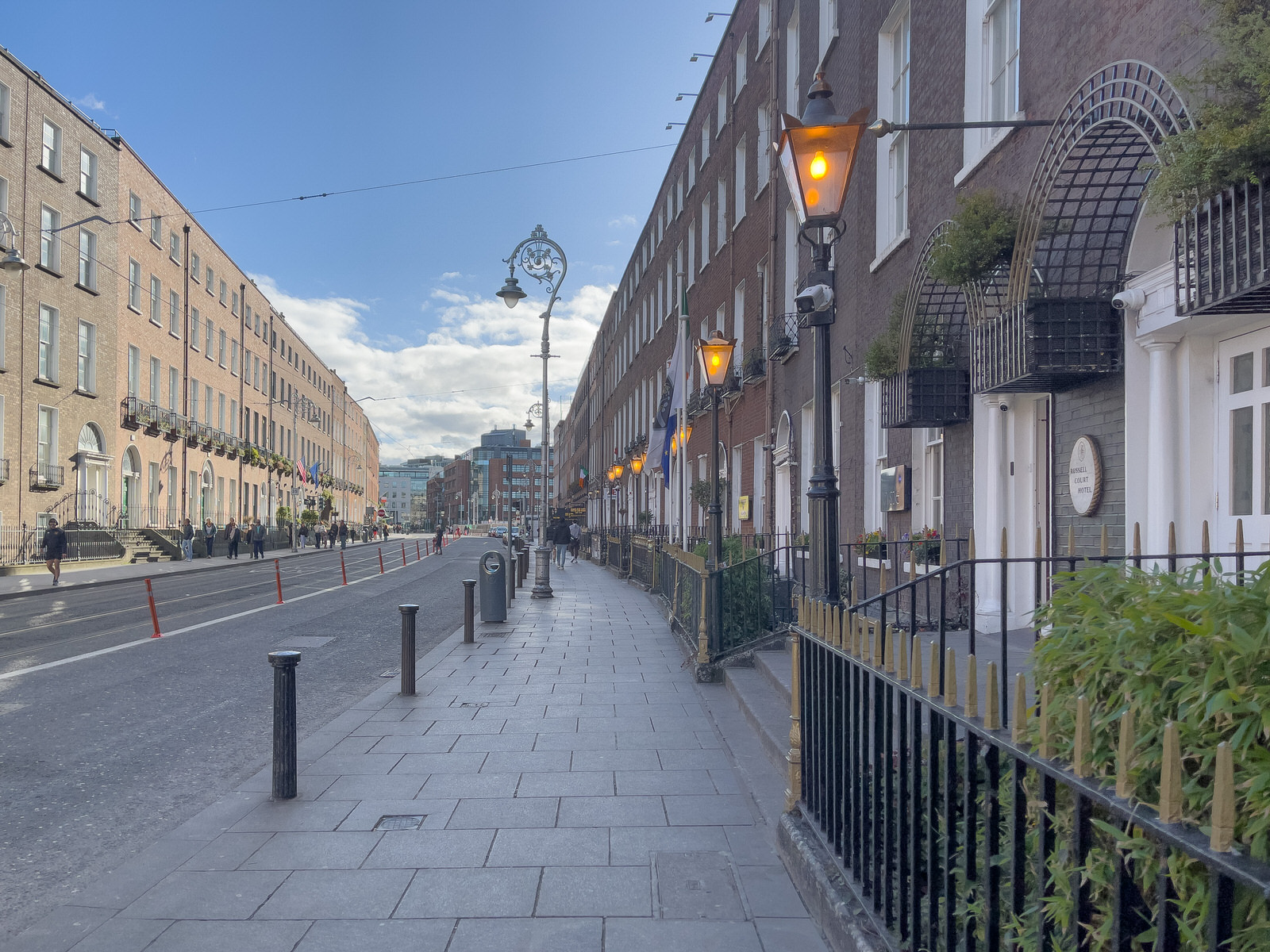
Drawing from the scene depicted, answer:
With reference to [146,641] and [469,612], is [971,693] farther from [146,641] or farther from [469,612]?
[146,641]

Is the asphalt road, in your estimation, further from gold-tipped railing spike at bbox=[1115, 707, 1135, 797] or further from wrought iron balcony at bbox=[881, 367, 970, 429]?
wrought iron balcony at bbox=[881, 367, 970, 429]

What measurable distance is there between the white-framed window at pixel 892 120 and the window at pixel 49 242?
26762 mm

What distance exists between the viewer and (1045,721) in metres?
2.02

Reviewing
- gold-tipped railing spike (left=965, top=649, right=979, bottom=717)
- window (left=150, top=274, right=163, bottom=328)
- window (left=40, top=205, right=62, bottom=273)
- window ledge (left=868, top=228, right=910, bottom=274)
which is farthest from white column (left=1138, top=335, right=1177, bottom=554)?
window (left=150, top=274, right=163, bottom=328)

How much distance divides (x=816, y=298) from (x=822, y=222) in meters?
0.51

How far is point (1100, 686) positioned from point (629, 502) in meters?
38.1

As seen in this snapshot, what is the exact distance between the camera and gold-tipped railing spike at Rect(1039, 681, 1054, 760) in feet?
6.64

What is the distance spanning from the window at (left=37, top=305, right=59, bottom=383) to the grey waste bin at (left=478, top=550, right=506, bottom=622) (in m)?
22.3

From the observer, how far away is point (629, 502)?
40.0 meters

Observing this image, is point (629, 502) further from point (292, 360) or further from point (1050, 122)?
point (292, 360)

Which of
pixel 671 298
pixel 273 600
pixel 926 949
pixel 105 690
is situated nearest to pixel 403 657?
pixel 105 690

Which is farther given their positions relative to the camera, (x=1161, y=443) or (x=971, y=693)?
(x=1161, y=443)

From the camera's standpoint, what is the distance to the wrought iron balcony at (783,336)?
1686cm

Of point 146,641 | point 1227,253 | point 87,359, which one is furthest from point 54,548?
point 1227,253
